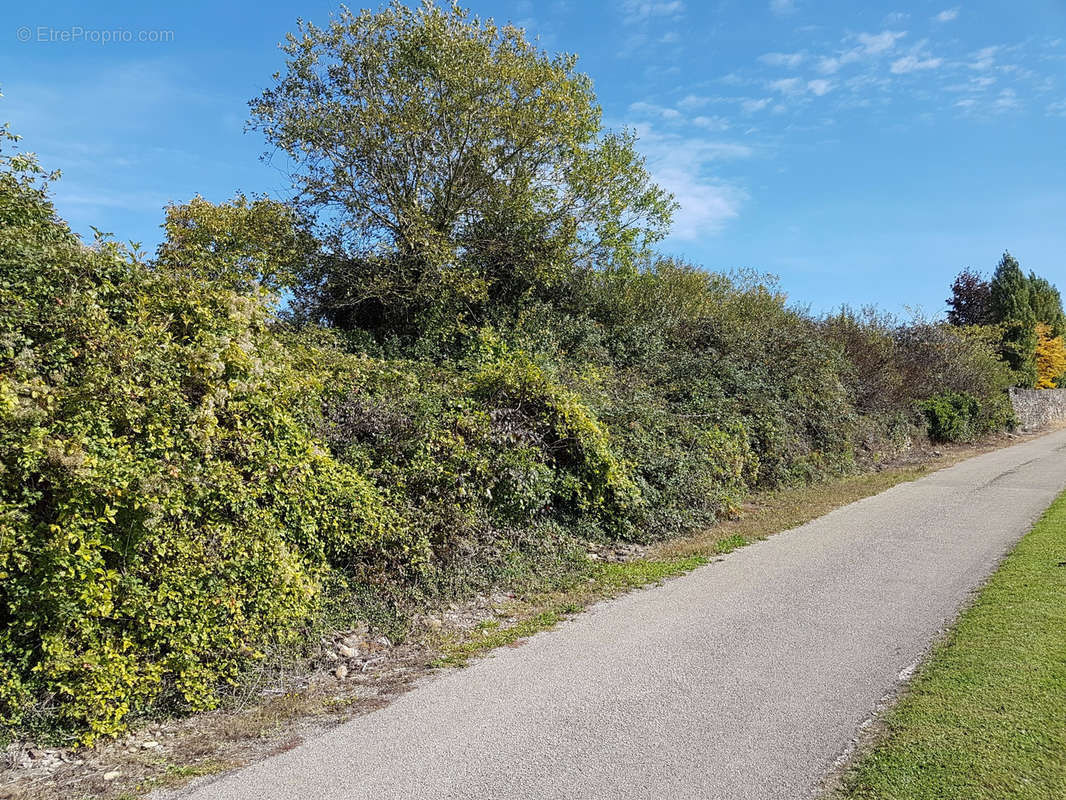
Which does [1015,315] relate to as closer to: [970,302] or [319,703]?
[970,302]

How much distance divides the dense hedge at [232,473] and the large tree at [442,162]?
2503mm

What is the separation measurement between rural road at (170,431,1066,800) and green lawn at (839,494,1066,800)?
9.7 inches

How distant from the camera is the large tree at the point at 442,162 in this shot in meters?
14.1

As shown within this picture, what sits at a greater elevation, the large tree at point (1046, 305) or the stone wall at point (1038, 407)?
the large tree at point (1046, 305)

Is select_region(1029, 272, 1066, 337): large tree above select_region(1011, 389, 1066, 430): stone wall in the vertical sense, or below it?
above

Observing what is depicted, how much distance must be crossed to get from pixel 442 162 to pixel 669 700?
12.7 m

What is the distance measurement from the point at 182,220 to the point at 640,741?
23.5 m

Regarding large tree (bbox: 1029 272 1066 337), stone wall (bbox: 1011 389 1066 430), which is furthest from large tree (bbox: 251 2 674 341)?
large tree (bbox: 1029 272 1066 337)

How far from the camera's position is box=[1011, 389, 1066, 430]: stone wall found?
1304 inches

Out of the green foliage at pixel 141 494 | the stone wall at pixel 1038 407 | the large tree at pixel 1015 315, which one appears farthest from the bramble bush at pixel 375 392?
the large tree at pixel 1015 315

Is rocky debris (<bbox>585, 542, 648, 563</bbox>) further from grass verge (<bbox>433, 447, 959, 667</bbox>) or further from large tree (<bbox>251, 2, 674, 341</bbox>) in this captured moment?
large tree (<bbox>251, 2, 674, 341</bbox>)

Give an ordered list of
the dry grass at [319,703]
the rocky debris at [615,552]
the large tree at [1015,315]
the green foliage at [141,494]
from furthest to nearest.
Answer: the large tree at [1015,315], the rocky debris at [615,552], the green foliage at [141,494], the dry grass at [319,703]

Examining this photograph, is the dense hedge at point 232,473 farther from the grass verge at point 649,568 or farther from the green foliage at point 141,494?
the grass verge at point 649,568

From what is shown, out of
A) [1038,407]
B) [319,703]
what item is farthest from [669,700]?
[1038,407]
